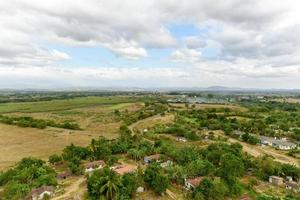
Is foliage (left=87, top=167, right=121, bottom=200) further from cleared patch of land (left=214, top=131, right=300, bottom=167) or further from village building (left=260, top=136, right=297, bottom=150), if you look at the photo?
village building (left=260, top=136, right=297, bottom=150)

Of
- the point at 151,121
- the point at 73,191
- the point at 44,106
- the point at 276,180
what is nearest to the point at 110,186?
the point at 73,191

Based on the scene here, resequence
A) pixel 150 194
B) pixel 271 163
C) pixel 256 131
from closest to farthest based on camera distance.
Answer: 1. pixel 150 194
2. pixel 271 163
3. pixel 256 131

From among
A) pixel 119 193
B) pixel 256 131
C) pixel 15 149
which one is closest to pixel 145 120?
pixel 256 131

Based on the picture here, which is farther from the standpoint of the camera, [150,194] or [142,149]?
[142,149]

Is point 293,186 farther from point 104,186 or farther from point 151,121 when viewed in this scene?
point 151,121

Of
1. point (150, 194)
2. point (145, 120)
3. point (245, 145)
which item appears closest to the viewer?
point (150, 194)

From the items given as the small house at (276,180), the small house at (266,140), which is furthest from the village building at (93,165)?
the small house at (266,140)

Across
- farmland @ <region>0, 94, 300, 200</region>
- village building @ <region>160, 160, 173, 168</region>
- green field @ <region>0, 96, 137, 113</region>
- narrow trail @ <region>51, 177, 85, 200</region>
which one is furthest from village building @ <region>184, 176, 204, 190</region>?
green field @ <region>0, 96, 137, 113</region>

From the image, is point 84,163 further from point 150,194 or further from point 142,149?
point 150,194
